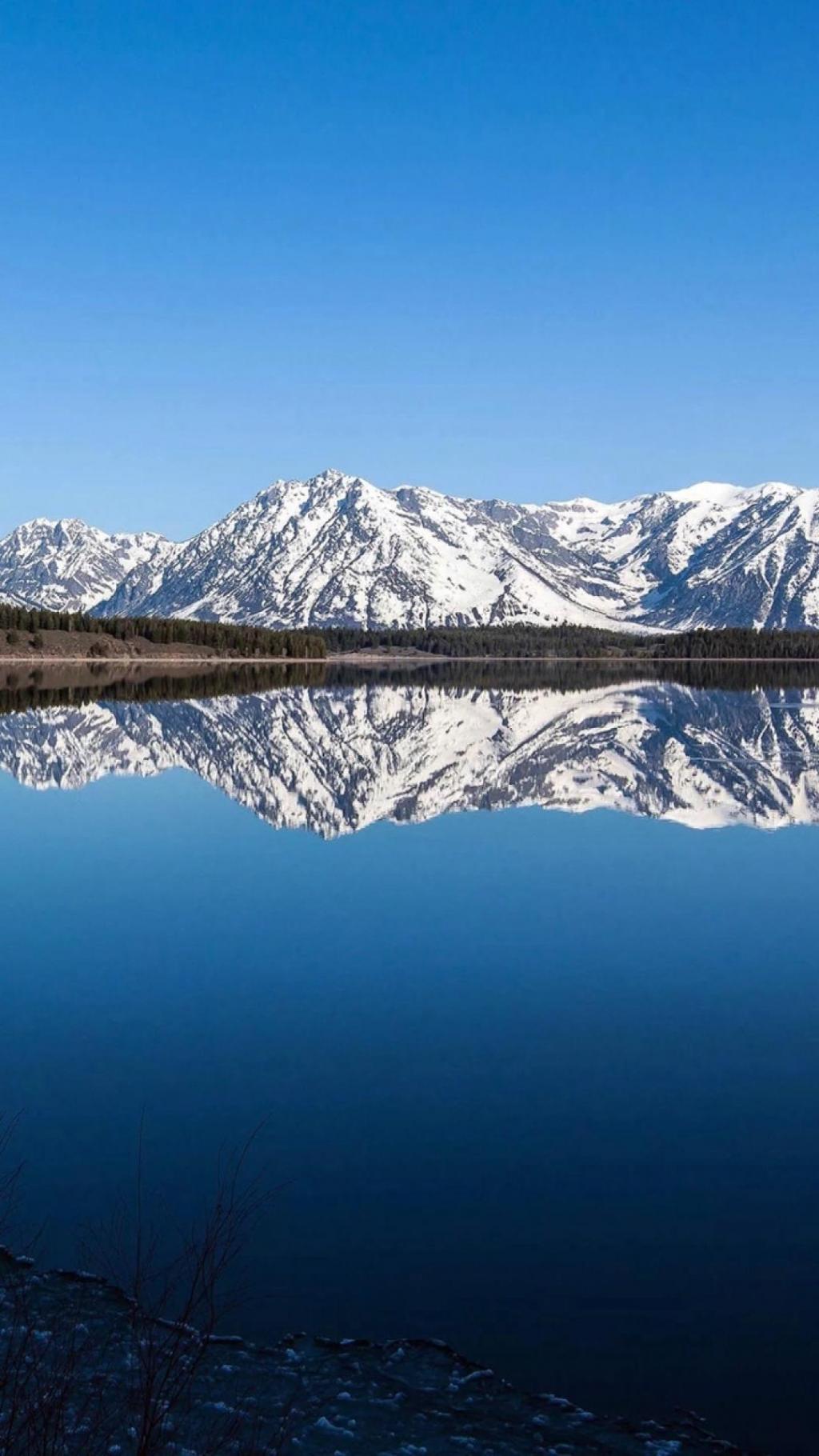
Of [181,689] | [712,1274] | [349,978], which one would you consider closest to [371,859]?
[349,978]

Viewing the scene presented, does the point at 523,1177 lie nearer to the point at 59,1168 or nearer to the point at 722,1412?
the point at 722,1412

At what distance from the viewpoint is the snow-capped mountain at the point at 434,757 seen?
51562 millimetres

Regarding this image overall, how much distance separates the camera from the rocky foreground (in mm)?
10188

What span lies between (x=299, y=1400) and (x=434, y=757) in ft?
193

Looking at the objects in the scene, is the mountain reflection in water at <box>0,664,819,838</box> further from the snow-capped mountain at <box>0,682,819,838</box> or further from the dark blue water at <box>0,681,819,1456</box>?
the dark blue water at <box>0,681,819,1456</box>

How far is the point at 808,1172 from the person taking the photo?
51.4 ft

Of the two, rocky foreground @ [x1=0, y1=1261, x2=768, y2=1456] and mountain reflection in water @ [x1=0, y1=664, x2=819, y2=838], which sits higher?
mountain reflection in water @ [x1=0, y1=664, x2=819, y2=838]

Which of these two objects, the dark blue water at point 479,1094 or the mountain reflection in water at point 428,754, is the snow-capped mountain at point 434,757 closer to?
the mountain reflection in water at point 428,754

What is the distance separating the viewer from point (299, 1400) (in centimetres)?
1106

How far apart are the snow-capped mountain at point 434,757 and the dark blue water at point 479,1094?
15.1 m

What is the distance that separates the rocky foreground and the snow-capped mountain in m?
32.7

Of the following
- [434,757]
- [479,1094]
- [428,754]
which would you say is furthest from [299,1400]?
[428,754]

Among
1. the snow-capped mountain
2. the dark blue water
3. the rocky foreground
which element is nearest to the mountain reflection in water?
the snow-capped mountain

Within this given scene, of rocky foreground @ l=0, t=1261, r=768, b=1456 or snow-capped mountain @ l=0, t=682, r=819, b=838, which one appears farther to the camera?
snow-capped mountain @ l=0, t=682, r=819, b=838
